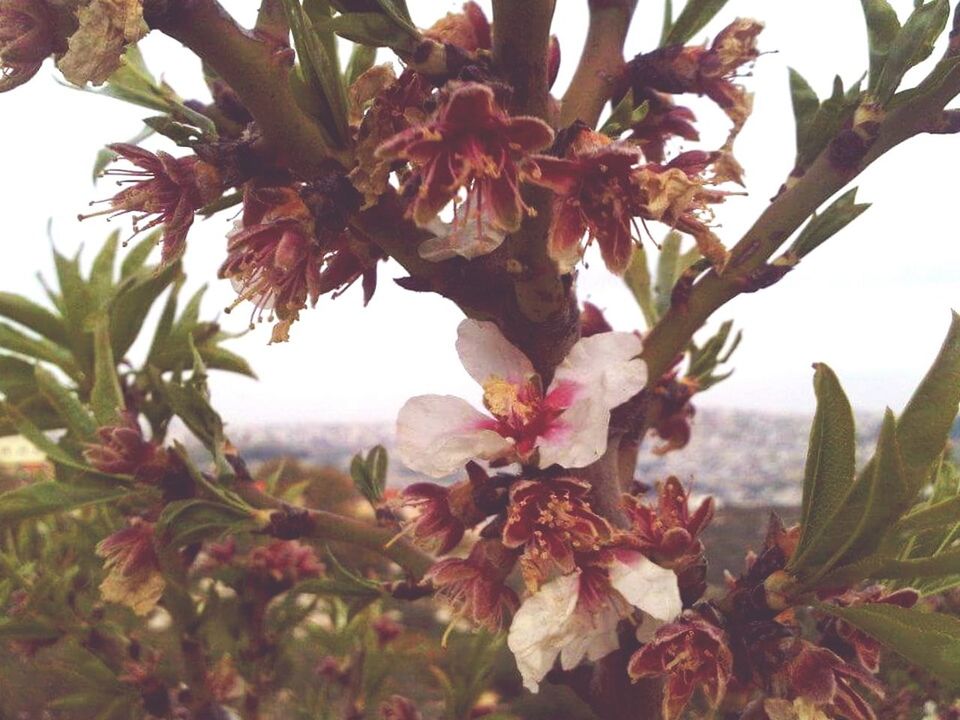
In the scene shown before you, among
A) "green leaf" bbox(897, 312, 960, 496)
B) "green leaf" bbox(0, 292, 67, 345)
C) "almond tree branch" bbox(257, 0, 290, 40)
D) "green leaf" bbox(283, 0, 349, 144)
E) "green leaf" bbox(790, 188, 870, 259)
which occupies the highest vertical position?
"almond tree branch" bbox(257, 0, 290, 40)

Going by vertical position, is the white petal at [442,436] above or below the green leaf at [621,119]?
below

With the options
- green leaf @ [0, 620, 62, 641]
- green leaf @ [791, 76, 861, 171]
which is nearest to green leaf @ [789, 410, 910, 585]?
green leaf @ [791, 76, 861, 171]

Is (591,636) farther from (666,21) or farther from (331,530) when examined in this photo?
(666,21)

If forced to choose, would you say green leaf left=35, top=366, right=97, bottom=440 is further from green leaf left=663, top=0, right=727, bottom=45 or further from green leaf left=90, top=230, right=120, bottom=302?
green leaf left=663, top=0, right=727, bottom=45

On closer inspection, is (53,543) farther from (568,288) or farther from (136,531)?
(568,288)

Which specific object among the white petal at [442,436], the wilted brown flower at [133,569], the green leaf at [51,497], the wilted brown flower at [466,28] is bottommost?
the wilted brown flower at [133,569]

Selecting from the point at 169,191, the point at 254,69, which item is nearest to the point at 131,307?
the point at 169,191

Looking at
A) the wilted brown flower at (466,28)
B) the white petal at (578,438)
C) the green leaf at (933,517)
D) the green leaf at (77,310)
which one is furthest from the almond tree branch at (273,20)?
the green leaf at (77,310)

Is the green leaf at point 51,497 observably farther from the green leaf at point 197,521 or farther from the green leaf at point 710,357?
the green leaf at point 710,357
